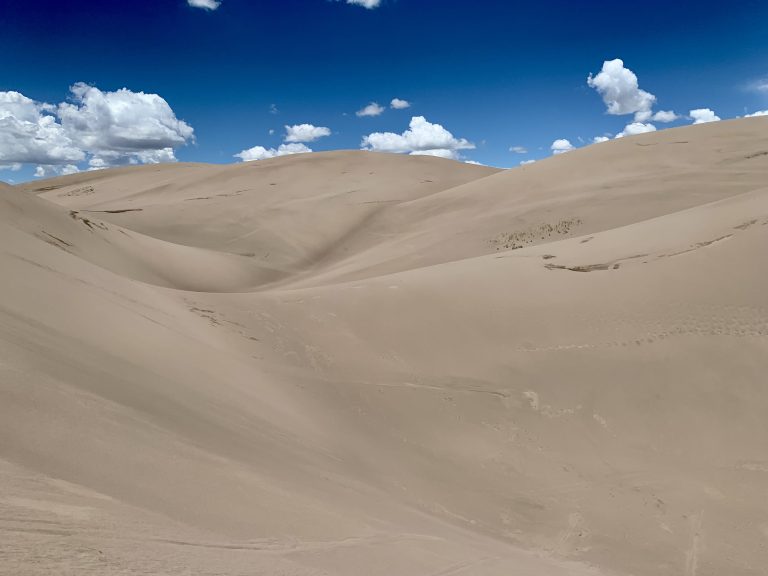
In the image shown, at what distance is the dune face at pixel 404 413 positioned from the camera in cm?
277

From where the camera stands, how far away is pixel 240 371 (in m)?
6.20

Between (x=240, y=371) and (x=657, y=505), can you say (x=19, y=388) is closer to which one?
(x=240, y=371)

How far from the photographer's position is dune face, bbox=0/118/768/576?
277cm

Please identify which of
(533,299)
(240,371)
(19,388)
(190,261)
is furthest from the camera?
(190,261)

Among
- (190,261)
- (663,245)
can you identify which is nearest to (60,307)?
(663,245)

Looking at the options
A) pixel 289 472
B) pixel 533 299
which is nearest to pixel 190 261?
pixel 533 299

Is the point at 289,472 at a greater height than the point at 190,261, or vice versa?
the point at 190,261

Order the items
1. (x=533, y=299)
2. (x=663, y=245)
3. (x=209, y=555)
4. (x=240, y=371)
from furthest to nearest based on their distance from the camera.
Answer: (x=663, y=245) → (x=533, y=299) → (x=240, y=371) → (x=209, y=555)

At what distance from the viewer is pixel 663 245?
29.7 feet

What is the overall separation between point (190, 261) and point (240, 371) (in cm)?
1333

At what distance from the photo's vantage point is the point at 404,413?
257 inches

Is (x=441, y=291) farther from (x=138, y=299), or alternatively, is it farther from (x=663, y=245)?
(x=138, y=299)

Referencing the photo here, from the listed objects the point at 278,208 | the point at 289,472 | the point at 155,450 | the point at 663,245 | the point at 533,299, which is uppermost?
the point at 278,208

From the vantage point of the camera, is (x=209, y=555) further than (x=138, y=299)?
No
